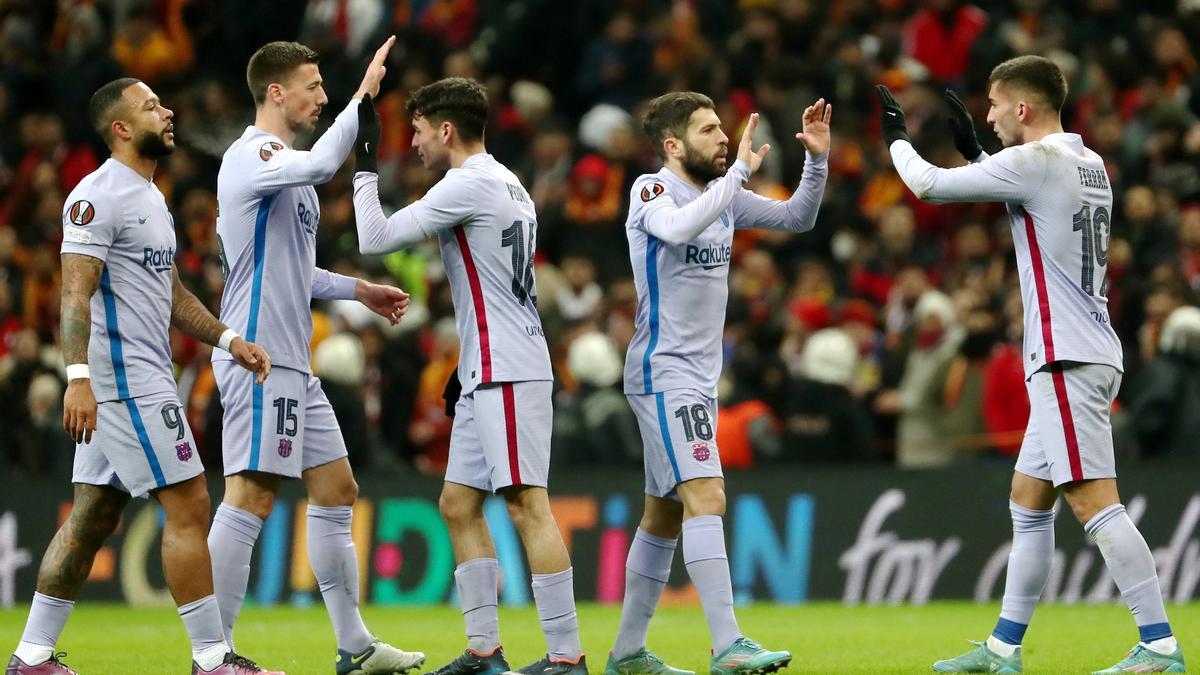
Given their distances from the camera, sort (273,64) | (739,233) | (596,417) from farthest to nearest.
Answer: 1. (739,233)
2. (596,417)
3. (273,64)

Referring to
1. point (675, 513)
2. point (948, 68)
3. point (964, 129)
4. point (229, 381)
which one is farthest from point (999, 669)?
point (948, 68)

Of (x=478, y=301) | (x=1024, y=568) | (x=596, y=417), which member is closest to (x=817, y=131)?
(x=478, y=301)

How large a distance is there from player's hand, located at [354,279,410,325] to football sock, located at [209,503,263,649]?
130 centimetres

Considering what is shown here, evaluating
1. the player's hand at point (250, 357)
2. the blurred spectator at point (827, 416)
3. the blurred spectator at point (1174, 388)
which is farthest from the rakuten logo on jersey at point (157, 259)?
the blurred spectator at point (1174, 388)

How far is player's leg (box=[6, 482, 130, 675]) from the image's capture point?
859 centimetres

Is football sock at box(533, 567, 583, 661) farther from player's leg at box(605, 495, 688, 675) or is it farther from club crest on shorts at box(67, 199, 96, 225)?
club crest on shorts at box(67, 199, 96, 225)

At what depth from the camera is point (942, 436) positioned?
15.8 metres

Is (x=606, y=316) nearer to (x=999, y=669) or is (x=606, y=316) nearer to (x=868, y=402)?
(x=868, y=402)

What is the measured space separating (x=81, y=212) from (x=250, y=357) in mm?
1029

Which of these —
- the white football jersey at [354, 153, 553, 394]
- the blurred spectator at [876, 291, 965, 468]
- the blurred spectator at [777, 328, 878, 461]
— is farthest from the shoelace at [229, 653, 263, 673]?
the blurred spectator at [876, 291, 965, 468]

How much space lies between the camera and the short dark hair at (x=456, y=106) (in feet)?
28.6

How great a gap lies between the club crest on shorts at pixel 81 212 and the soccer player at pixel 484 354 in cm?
124

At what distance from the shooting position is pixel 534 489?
8.49 metres

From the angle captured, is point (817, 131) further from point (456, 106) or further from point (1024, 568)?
point (1024, 568)
